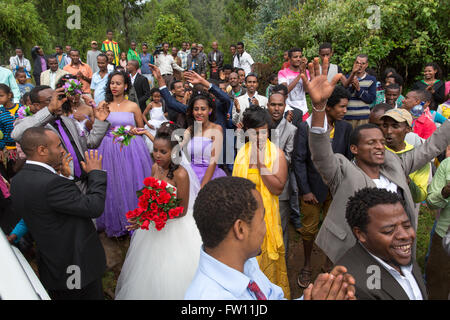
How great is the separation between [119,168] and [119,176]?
11 centimetres

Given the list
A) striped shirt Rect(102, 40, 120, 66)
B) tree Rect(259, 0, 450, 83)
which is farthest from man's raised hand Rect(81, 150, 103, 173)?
striped shirt Rect(102, 40, 120, 66)

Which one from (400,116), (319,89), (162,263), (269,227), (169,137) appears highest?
(319,89)

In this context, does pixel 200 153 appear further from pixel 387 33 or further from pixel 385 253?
pixel 387 33

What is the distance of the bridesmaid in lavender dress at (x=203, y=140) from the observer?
14.2 ft

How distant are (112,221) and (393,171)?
3670 millimetres

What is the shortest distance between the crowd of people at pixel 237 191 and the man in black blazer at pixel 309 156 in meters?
0.02

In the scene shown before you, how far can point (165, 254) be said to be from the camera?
3562mm

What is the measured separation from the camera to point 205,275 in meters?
1.72

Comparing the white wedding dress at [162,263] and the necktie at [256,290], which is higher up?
the necktie at [256,290]

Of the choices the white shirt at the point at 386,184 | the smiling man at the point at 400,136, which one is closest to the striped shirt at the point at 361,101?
the smiling man at the point at 400,136

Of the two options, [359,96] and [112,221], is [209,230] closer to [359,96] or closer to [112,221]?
[112,221]

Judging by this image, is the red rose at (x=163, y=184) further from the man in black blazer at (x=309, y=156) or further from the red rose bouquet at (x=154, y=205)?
the man in black blazer at (x=309, y=156)

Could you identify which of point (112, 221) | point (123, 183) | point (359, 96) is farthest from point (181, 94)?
point (359, 96)

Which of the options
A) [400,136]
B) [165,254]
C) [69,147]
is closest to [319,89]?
[400,136]
